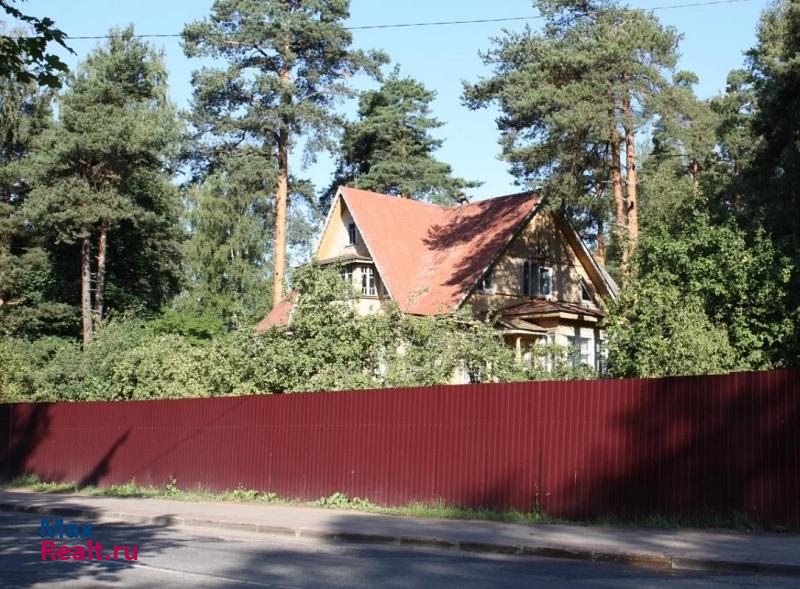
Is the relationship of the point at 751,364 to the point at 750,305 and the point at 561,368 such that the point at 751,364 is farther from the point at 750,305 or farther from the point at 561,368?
the point at 561,368

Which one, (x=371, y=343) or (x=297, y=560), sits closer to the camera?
(x=297, y=560)

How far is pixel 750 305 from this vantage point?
69.9 feet

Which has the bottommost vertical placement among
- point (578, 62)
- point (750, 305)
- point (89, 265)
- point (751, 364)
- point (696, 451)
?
point (696, 451)

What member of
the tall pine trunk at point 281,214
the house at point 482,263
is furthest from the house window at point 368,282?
the tall pine trunk at point 281,214

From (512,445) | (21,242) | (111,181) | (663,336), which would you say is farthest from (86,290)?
(512,445)

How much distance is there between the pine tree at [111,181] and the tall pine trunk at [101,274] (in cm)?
5

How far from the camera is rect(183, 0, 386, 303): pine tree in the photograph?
39562mm

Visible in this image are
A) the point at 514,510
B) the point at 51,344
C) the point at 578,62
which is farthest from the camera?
the point at 51,344

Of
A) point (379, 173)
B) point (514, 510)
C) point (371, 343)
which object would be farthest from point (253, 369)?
point (379, 173)

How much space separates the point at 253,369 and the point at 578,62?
1266cm

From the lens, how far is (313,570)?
10758 millimetres

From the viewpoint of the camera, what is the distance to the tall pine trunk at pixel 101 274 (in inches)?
1663

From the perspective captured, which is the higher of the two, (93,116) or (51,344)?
(93,116)

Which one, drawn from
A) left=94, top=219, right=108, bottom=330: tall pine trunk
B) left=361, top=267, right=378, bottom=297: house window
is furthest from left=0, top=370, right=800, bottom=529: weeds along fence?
left=94, top=219, right=108, bottom=330: tall pine trunk
